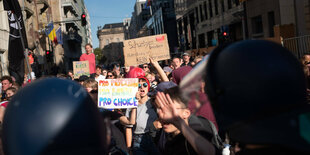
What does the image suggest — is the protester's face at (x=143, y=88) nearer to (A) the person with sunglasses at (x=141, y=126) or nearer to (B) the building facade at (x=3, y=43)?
(A) the person with sunglasses at (x=141, y=126)

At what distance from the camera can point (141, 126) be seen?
470 cm

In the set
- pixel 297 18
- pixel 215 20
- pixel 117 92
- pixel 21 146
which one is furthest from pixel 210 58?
pixel 215 20

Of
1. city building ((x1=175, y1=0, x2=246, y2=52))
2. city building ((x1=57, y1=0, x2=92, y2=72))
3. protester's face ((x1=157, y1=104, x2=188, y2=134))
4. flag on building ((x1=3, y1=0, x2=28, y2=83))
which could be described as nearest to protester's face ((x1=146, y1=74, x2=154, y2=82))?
protester's face ((x1=157, y1=104, x2=188, y2=134))

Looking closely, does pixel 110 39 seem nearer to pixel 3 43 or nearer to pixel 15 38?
pixel 3 43

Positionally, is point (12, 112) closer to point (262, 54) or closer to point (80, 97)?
point (80, 97)

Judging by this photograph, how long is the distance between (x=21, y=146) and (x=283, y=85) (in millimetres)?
1078

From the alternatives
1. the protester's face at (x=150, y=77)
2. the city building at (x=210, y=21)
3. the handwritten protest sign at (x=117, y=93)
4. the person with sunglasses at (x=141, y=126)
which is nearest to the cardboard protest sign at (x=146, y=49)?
the protester's face at (x=150, y=77)

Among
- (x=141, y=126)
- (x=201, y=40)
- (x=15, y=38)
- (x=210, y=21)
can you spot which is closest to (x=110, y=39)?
(x=201, y=40)

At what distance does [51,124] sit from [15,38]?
480 inches

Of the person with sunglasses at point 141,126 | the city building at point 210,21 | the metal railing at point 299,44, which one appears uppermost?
the city building at point 210,21

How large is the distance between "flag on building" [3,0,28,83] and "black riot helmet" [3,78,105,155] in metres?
10.9

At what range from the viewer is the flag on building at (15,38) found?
465 inches

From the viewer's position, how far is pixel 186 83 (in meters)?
1.44

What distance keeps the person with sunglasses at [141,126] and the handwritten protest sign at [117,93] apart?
0.36 metres
